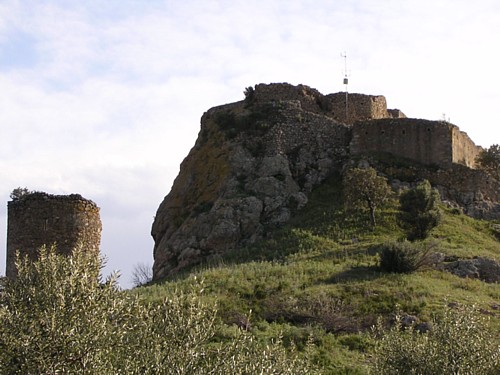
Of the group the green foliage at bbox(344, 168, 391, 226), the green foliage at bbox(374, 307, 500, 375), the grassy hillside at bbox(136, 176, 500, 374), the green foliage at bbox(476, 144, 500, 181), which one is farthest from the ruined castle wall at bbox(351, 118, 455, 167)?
the green foliage at bbox(374, 307, 500, 375)

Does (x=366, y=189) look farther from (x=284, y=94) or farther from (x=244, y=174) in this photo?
(x=284, y=94)

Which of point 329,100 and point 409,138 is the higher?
point 329,100

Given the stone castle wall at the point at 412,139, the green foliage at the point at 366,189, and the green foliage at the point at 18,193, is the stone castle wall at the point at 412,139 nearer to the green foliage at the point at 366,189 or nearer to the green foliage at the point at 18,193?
the green foliage at the point at 366,189

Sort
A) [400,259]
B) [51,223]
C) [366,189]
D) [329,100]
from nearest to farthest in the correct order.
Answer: [51,223]
[400,259]
[366,189]
[329,100]

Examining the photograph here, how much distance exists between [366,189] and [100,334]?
2228 cm

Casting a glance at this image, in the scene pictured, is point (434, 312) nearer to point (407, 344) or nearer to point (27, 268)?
point (407, 344)

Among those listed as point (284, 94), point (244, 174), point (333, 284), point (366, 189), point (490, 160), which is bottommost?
point (333, 284)

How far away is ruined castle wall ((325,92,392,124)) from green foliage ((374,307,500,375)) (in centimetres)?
2536

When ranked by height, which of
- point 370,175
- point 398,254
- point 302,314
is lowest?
point 302,314

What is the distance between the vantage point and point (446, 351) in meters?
14.5

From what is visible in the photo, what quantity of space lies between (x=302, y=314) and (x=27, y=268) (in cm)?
1124

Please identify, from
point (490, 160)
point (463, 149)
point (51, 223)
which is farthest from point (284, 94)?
point (51, 223)

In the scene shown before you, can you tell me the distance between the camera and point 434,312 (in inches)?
902

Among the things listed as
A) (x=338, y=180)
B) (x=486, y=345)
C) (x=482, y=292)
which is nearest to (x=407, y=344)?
(x=486, y=345)
